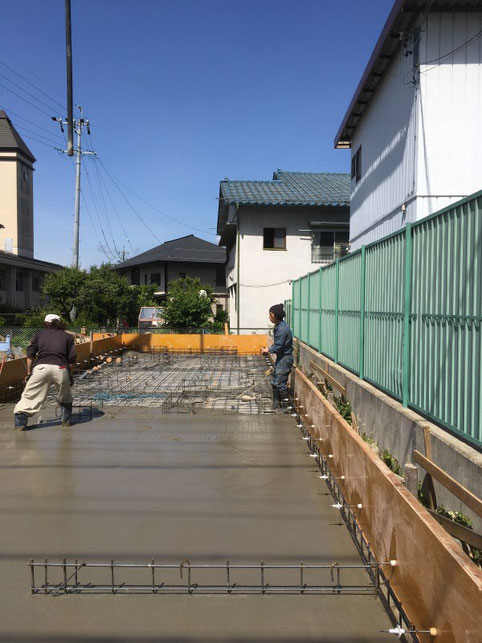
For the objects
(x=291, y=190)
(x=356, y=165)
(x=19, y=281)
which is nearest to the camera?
(x=356, y=165)

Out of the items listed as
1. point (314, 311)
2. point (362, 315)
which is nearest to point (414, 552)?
point (362, 315)

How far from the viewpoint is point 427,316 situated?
473cm

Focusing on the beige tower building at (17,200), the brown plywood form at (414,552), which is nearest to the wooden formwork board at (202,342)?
the brown plywood form at (414,552)

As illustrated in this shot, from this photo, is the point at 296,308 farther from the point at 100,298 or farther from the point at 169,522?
the point at 100,298

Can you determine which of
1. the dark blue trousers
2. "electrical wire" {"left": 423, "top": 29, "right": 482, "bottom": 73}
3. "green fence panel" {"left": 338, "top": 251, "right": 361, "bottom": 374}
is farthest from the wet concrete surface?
"electrical wire" {"left": 423, "top": 29, "right": 482, "bottom": 73}

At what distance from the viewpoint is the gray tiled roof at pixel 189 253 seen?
40.4 metres

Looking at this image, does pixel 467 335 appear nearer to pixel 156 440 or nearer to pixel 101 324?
pixel 156 440

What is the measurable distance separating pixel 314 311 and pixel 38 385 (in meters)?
6.34

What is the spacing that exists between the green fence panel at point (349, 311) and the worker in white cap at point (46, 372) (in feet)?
13.5

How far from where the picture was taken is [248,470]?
6141 mm

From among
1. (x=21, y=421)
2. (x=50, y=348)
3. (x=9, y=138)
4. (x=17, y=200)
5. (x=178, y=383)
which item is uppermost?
(x=9, y=138)

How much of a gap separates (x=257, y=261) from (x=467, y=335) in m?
22.6

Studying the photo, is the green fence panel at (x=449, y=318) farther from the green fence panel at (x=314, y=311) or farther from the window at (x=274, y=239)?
the window at (x=274, y=239)

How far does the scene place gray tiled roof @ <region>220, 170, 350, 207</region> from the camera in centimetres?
2577
